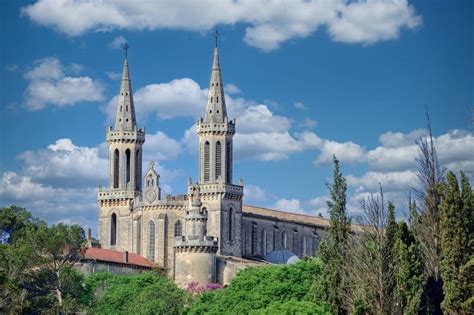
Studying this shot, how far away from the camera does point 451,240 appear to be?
6316 centimetres

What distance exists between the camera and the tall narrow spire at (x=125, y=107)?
12156 cm

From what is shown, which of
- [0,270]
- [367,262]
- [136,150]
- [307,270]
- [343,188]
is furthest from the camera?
[136,150]

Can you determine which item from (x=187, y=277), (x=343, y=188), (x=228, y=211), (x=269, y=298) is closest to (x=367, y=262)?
(x=343, y=188)

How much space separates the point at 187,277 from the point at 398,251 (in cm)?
4461

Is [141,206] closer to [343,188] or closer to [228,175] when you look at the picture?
[228,175]

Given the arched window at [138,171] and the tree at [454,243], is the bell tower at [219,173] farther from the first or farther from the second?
the tree at [454,243]

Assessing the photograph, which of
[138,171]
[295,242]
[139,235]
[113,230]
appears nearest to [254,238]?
[295,242]

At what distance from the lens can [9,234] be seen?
11231cm

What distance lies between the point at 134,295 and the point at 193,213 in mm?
11910

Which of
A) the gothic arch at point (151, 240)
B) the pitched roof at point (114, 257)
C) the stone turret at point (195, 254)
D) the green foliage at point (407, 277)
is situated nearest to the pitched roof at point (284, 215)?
the gothic arch at point (151, 240)

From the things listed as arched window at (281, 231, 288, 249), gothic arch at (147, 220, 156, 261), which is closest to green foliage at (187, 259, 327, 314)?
gothic arch at (147, 220, 156, 261)

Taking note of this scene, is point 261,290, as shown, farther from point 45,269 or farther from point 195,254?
point 45,269

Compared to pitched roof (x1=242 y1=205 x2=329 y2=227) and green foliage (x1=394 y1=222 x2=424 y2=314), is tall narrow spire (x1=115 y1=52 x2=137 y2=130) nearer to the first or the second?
pitched roof (x1=242 y1=205 x2=329 y2=227)

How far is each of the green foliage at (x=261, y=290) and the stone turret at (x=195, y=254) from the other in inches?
327
